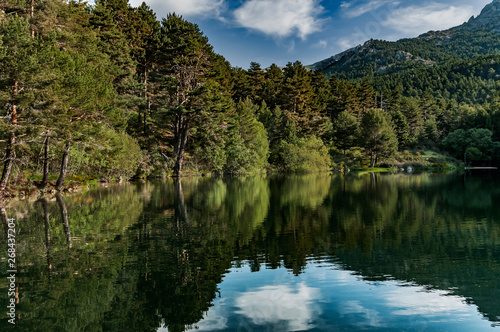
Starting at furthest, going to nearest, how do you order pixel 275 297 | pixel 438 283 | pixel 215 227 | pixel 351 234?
1. pixel 215 227
2. pixel 351 234
3. pixel 438 283
4. pixel 275 297

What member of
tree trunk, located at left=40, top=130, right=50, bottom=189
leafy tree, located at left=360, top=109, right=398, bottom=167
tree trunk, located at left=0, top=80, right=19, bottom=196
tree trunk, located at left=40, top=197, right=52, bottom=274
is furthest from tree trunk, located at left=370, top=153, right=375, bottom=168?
tree trunk, located at left=0, top=80, right=19, bottom=196

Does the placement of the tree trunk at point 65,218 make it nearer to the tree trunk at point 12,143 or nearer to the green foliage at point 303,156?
the tree trunk at point 12,143

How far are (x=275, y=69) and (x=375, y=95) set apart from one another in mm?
41166

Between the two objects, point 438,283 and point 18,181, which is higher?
point 18,181

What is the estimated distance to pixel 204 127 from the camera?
161 ft

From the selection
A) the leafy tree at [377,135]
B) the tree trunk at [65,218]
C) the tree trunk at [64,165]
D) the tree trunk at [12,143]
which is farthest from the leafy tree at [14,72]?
the leafy tree at [377,135]

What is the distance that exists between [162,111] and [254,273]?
139ft

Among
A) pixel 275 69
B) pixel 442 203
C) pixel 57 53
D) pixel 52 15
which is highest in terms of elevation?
pixel 275 69

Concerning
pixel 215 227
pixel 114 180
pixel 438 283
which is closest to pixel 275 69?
pixel 114 180

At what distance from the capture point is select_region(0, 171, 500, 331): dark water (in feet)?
21.7

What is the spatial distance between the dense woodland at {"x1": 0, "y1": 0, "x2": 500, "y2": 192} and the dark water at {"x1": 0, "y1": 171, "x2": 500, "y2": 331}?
11.1m

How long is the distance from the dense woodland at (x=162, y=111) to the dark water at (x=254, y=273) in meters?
11.1

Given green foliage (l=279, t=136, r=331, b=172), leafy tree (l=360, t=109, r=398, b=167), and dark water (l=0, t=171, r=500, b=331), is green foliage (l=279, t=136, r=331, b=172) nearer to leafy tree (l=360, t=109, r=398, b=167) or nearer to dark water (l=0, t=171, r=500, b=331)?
leafy tree (l=360, t=109, r=398, b=167)

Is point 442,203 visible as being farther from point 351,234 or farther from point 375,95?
point 375,95
